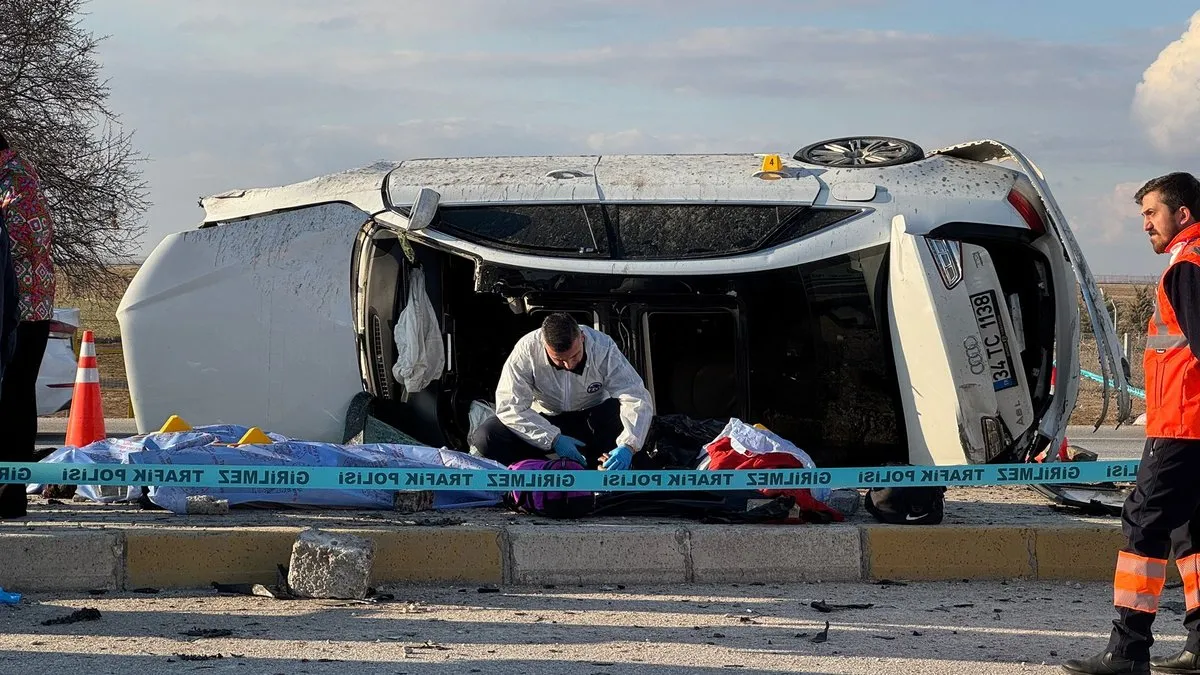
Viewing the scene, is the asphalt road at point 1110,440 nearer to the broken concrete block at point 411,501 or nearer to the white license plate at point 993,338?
the white license plate at point 993,338

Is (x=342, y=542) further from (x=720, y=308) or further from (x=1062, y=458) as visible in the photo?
(x=1062, y=458)

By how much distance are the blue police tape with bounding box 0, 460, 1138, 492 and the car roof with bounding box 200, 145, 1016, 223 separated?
4.91ft

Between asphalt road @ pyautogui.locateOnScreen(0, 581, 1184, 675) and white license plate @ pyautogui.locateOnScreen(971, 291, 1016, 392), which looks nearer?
asphalt road @ pyautogui.locateOnScreen(0, 581, 1184, 675)

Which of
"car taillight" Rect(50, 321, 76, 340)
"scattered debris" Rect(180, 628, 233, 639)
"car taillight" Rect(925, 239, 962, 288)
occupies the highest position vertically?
"car taillight" Rect(925, 239, 962, 288)

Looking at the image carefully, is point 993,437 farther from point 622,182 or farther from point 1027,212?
point 622,182

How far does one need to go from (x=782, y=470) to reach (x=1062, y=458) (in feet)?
5.86

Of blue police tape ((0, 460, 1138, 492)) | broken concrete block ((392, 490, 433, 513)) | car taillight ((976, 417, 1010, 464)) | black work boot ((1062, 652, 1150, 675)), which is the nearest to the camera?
black work boot ((1062, 652, 1150, 675))

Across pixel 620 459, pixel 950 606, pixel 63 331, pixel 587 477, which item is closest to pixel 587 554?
pixel 587 477

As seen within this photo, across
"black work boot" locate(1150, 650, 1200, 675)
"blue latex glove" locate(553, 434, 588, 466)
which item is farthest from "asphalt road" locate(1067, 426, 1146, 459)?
"black work boot" locate(1150, 650, 1200, 675)

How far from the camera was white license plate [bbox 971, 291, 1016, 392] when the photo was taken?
650cm

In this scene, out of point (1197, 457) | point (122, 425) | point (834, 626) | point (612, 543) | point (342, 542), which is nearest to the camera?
point (1197, 457)

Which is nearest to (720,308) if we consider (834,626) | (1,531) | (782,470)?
(782,470)

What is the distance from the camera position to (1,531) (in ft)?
19.3

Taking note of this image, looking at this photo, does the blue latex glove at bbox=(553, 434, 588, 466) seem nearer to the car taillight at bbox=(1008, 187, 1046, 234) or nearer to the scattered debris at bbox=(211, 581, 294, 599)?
the scattered debris at bbox=(211, 581, 294, 599)
